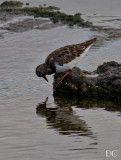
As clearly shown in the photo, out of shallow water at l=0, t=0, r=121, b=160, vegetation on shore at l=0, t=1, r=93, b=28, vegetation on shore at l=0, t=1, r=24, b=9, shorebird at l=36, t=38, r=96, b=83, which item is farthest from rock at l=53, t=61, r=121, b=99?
vegetation on shore at l=0, t=1, r=24, b=9

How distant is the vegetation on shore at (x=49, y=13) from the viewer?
24172 millimetres

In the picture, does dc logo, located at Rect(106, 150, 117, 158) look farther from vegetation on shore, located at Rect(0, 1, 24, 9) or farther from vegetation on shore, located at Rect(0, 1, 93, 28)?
vegetation on shore, located at Rect(0, 1, 24, 9)

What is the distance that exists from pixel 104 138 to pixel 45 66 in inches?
170

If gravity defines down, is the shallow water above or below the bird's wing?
below

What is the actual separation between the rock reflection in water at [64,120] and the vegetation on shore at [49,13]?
11.7 meters

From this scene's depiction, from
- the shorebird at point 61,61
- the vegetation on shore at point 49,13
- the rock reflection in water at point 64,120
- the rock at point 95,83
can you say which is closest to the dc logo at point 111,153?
the rock reflection in water at point 64,120

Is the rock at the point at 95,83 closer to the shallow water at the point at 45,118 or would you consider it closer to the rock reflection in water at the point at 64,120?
the shallow water at the point at 45,118

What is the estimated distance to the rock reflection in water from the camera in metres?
10.3

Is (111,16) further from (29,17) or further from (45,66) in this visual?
(45,66)

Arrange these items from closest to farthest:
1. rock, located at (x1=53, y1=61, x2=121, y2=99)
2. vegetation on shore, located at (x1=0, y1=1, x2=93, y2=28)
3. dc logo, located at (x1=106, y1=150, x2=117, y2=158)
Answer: dc logo, located at (x1=106, y1=150, x2=117, y2=158) → rock, located at (x1=53, y1=61, x2=121, y2=99) → vegetation on shore, located at (x1=0, y1=1, x2=93, y2=28)

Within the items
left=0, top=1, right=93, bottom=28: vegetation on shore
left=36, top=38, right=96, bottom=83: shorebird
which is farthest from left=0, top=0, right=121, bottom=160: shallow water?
left=0, top=1, right=93, bottom=28: vegetation on shore

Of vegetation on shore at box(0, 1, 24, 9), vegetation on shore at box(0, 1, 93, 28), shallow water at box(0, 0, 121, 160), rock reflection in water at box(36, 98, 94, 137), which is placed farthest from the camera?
vegetation on shore at box(0, 1, 24, 9)

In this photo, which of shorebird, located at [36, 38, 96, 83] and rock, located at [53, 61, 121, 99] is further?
shorebird, located at [36, 38, 96, 83]

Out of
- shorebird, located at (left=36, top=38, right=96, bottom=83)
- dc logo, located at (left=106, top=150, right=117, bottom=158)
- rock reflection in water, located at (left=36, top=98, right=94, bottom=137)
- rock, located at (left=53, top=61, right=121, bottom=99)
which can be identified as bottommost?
dc logo, located at (left=106, top=150, right=117, bottom=158)
